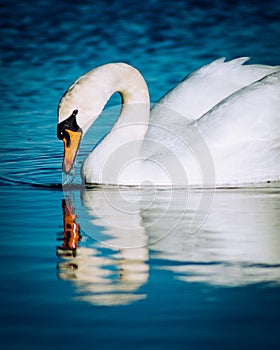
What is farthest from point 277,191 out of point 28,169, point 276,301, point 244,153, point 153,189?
point 276,301

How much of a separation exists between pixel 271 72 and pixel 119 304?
5.07 meters

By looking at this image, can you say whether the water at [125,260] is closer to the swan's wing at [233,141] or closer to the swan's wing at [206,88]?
the swan's wing at [233,141]

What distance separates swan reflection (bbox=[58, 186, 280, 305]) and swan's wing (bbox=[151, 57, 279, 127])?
1345 mm

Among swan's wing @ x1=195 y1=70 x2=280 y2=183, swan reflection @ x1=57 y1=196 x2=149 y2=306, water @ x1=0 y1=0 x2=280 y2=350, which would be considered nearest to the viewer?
water @ x1=0 y1=0 x2=280 y2=350

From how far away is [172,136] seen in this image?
318 inches

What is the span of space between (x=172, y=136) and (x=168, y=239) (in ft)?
8.25

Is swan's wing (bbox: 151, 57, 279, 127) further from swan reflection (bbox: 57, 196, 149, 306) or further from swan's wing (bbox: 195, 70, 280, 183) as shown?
swan reflection (bbox: 57, 196, 149, 306)

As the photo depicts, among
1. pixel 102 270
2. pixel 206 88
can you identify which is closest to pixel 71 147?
pixel 206 88

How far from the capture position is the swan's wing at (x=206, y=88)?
8789 millimetres

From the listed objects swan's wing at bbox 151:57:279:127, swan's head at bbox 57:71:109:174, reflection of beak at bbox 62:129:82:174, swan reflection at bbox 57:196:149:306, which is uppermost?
swan's wing at bbox 151:57:279:127

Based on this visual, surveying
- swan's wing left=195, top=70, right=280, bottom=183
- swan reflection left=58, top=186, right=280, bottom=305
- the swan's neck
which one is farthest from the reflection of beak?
swan's wing left=195, top=70, right=280, bottom=183

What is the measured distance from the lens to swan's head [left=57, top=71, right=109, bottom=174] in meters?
7.47

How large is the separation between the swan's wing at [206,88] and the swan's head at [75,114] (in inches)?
43.1

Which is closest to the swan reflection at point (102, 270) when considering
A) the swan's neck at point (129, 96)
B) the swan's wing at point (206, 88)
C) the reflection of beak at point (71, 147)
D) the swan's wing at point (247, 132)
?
the reflection of beak at point (71, 147)
